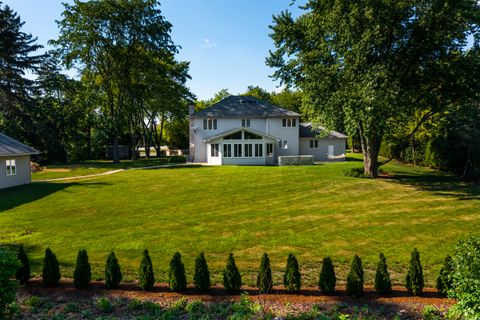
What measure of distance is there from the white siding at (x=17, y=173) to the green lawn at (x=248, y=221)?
1373 millimetres

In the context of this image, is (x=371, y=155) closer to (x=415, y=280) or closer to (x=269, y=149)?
(x=269, y=149)

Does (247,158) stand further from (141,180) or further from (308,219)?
(308,219)

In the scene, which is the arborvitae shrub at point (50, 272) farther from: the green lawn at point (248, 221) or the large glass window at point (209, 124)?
the large glass window at point (209, 124)

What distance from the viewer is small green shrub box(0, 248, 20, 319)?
5852mm

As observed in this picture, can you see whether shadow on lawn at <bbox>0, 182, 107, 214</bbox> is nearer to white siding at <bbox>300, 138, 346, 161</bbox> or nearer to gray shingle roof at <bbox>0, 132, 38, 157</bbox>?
gray shingle roof at <bbox>0, 132, 38, 157</bbox>

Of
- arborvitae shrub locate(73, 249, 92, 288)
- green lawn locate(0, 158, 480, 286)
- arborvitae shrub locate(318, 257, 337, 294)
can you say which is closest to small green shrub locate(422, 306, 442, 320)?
green lawn locate(0, 158, 480, 286)

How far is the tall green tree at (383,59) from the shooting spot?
20.5 metres

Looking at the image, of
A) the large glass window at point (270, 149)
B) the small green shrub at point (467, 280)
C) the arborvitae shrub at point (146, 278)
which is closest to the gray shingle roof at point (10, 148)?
the arborvitae shrub at point (146, 278)

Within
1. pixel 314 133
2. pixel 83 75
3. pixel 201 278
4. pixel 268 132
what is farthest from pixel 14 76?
pixel 201 278

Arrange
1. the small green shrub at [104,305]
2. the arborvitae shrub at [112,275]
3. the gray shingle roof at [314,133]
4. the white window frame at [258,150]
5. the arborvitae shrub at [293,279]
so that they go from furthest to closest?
the gray shingle roof at [314,133], the white window frame at [258,150], the arborvitae shrub at [112,275], the arborvitae shrub at [293,279], the small green shrub at [104,305]

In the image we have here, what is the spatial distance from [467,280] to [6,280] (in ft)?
29.7

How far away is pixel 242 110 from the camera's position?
42.6 meters

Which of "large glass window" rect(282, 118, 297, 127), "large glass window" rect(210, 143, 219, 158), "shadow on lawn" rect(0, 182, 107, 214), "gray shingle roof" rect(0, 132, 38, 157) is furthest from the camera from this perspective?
"large glass window" rect(282, 118, 297, 127)

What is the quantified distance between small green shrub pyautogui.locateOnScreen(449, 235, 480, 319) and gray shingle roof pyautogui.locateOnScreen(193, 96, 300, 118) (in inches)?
1366
